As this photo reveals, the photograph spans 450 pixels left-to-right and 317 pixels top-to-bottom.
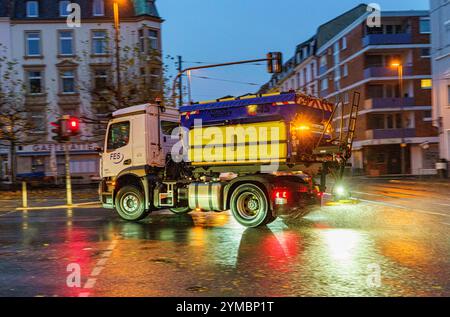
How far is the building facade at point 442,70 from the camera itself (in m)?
30.4

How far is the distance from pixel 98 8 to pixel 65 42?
14.1 ft

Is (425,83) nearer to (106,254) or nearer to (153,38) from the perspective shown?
(153,38)

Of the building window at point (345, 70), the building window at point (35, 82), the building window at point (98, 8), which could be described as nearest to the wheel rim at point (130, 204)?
the building window at point (35, 82)

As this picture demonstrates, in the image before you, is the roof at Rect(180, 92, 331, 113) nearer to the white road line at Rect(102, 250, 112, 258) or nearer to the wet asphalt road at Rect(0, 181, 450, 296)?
the wet asphalt road at Rect(0, 181, 450, 296)

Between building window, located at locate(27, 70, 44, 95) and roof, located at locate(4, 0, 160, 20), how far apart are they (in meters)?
4.96

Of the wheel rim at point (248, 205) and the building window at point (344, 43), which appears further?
the building window at point (344, 43)

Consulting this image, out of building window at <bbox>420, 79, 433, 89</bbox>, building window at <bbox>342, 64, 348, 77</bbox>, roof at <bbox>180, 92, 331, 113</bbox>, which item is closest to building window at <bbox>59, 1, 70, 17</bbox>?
building window at <bbox>342, 64, 348, 77</bbox>

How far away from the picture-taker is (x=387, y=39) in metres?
44.8

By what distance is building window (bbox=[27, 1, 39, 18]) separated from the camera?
40406mm

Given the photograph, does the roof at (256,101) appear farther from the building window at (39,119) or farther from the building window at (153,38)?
the building window at (39,119)

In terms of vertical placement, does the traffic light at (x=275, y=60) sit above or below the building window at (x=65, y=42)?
below

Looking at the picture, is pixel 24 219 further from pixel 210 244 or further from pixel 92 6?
pixel 92 6

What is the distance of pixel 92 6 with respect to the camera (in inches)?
1614
